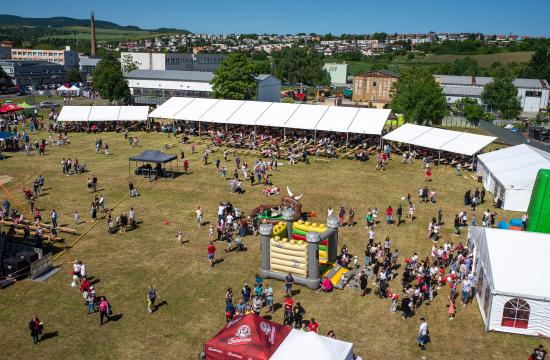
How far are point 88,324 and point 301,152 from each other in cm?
2431

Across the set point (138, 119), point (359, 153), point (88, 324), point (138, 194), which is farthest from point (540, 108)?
point (88, 324)

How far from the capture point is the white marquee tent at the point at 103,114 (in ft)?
147

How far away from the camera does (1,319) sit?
52.3 ft

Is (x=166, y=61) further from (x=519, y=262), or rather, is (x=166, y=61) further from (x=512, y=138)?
(x=519, y=262)

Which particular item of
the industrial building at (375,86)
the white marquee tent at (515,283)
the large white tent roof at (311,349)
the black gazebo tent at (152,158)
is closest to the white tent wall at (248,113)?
the black gazebo tent at (152,158)

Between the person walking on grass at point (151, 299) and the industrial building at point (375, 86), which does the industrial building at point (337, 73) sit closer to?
the industrial building at point (375, 86)

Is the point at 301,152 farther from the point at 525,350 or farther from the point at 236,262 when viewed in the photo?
the point at 525,350

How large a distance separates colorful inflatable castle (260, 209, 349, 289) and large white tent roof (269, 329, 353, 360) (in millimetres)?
5569

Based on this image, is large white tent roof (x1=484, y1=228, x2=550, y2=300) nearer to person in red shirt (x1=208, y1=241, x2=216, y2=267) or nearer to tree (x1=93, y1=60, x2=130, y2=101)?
person in red shirt (x1=208, y1=241, x2=216, y2=267)

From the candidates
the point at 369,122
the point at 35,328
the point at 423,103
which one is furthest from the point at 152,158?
the point at 423,103

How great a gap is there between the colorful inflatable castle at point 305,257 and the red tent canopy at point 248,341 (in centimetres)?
516

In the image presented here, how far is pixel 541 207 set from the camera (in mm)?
21141

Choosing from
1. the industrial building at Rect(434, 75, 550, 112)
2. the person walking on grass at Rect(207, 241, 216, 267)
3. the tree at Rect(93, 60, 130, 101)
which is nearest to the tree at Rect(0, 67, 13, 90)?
the tree at Rect(93, 60, 130, 101)

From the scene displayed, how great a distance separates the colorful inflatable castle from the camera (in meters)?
17.8
